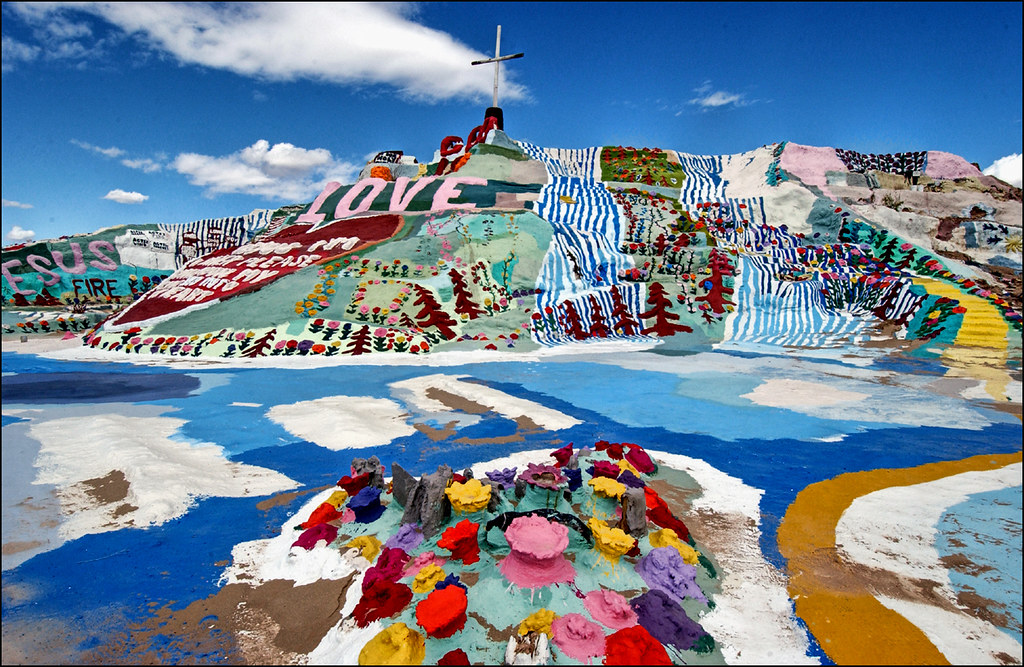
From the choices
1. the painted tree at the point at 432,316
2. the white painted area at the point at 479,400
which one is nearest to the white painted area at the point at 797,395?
the white painted area at the point at 479,400

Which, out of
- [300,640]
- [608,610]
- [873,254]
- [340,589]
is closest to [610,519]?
[608,610]

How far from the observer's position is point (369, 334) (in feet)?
28.8

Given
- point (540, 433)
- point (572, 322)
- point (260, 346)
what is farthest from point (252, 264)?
point (540, 433)

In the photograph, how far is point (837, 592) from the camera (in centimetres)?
226

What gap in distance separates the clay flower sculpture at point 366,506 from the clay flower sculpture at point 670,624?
162 cm

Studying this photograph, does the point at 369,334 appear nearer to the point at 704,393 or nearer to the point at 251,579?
the point at 704,393

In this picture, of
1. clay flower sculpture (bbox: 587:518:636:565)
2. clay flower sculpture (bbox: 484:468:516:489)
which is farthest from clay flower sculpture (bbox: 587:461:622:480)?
clay flower sculpture (bbox: 587:518:636:565)

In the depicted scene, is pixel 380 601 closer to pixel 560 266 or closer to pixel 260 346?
pixel 260 346

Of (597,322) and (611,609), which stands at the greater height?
(597,322)

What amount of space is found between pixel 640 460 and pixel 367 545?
7.08 ft

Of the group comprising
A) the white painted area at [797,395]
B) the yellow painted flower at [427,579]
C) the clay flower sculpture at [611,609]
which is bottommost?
the clay flower sculpture at [611,609]

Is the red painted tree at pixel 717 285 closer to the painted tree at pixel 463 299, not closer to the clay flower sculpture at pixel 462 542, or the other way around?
the painted tree at pixel 463 299

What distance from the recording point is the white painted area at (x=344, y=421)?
4309 mm

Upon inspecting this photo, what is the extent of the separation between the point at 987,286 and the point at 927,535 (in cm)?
1170
